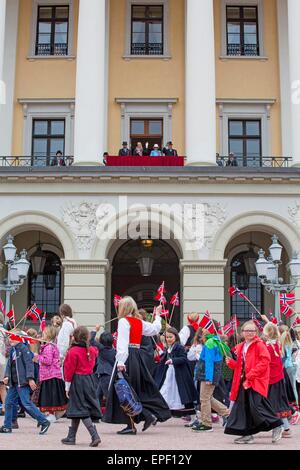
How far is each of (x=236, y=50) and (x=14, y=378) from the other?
2208 cm

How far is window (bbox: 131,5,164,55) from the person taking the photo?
107 feet

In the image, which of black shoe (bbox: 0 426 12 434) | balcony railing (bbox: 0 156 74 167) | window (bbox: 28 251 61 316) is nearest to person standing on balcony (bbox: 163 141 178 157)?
balcony railing (bbox: 0 156 74 167)

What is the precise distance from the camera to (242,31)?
33.0 m

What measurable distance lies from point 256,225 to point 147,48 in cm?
890

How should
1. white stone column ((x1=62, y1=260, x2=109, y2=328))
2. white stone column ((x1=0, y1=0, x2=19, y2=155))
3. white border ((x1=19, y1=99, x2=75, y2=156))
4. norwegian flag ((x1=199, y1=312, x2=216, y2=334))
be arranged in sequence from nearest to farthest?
1. norwegian flag ((x1=199, y1=312, x2=216, y2=334))
2. white stone column ((x1=62, y1=260, x2=109, y2=328))
3. white stone column ((x1=0, y1=0, x2=19, y2=155))
4. white border ((x1=19, y1=99, x2=75, y2=156))

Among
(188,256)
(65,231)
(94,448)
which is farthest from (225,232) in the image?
(94,448)

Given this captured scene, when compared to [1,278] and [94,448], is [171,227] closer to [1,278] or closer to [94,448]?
[1,278]

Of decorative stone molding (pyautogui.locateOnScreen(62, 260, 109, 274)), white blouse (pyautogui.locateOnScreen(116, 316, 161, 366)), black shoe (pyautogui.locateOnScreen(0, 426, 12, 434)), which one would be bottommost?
black shoe (pyautogui.locateOnScreen(0, 426, 12, 434))

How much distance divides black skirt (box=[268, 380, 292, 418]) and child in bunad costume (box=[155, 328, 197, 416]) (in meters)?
2.89

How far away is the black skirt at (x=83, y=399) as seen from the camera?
11.6 metres

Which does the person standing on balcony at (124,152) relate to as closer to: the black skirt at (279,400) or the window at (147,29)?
the window at (147,29)

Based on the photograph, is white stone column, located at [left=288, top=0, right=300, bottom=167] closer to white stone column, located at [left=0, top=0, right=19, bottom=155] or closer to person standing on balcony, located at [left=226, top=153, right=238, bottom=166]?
person standing on balcony, located at [left=226, top=153, right=238, bottom=166]

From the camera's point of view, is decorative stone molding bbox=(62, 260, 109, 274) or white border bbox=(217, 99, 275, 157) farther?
white border bbox=(217, 99, 275, 157)

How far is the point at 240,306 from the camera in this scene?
109ft
